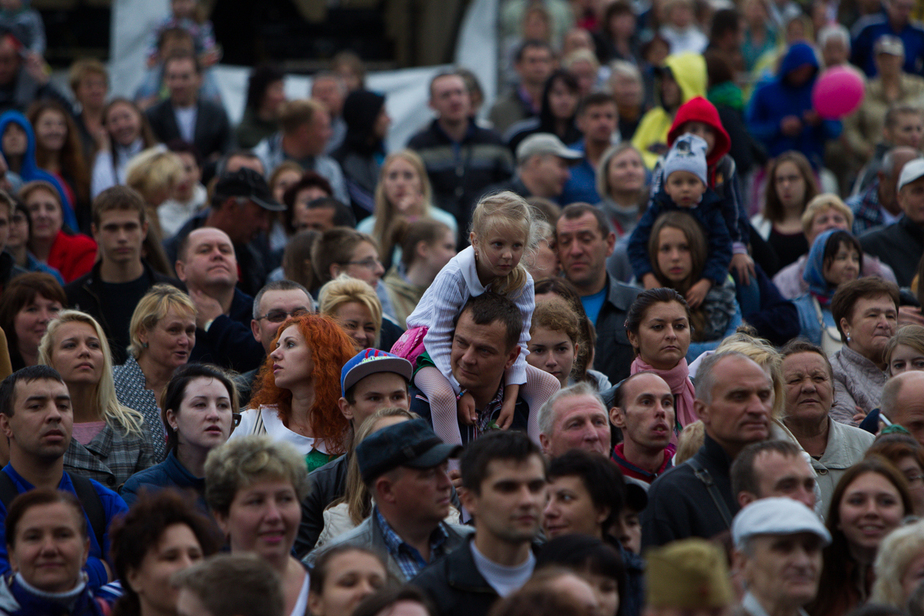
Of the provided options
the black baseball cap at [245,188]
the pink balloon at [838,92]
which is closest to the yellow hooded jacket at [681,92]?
the pink balloon at [838,92]

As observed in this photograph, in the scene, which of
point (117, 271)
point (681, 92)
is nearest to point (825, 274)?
point (681, 92)

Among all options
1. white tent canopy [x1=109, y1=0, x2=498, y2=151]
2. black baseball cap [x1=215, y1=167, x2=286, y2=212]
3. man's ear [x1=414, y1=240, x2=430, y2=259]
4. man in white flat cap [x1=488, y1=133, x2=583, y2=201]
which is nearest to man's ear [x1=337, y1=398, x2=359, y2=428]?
man's ear [x1=414, y1=240, x2=430, y2=259]

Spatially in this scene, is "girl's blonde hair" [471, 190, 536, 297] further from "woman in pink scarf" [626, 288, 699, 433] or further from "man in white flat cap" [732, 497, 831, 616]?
"man in white flat cap" [732, 497, 831, 616]

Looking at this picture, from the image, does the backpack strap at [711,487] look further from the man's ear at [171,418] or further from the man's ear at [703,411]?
the man's ear at [171,418]

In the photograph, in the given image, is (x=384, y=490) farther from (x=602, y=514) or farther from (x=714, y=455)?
(x=714, y=455)

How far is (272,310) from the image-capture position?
21.3 feet

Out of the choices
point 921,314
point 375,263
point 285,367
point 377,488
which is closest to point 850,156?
point 921,314

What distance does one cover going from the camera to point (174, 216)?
30.5ft

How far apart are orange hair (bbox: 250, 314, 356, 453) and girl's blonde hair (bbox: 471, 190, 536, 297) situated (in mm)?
821

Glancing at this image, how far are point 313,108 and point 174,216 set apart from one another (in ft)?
5.33

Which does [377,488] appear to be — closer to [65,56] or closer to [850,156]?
[850,156]

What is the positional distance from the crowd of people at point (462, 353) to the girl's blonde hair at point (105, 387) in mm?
20

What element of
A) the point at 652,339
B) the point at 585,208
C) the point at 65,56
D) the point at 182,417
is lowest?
the point at 182,417

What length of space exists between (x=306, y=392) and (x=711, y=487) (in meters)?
2.01
